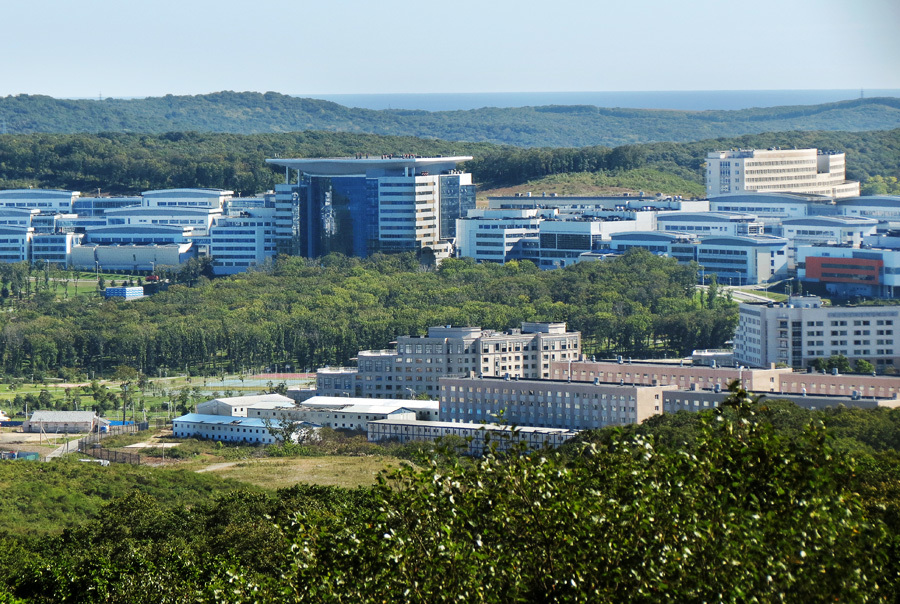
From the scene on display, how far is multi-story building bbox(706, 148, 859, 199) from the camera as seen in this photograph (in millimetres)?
88188

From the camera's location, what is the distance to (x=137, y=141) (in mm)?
→ 112438

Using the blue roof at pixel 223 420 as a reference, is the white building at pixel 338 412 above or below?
above

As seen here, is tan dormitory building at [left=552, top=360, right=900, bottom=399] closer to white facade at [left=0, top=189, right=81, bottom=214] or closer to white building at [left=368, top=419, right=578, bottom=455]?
white building at [left=368, top=419, right=578, bottom=455]

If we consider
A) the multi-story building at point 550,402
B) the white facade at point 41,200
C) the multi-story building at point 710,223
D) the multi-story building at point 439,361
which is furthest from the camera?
the white facade at point 41,200

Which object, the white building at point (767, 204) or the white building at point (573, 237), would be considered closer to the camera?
the white building at point (573, 237)

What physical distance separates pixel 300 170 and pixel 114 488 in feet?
154

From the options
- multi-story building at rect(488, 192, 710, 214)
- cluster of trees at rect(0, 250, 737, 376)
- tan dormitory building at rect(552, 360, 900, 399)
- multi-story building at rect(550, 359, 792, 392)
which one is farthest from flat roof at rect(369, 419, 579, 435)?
multi-story building at rect(488, 192, 710, 214)

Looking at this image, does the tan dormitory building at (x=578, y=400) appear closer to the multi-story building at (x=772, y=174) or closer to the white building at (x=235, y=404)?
the white building at (x=235, y=404)

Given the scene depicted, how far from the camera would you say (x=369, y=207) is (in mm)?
74812

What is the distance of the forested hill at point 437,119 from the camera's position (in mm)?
157000

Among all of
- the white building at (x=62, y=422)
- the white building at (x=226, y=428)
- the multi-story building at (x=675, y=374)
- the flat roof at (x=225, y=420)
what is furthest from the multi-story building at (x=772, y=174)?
the white building at (x=62, y=422)

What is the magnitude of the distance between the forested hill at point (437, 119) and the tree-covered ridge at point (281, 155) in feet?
152

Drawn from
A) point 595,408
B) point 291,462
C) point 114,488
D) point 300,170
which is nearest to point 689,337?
point 595,408

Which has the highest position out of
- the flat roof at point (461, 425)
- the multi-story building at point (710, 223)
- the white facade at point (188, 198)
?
the white facade at point (188, 198)
